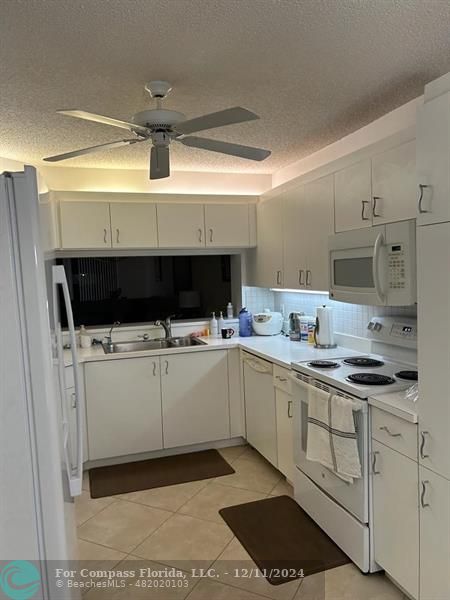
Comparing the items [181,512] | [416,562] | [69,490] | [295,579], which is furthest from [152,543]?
[416,562]

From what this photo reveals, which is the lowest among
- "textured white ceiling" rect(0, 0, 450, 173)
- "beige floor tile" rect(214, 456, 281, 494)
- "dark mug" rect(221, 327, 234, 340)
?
"beige floor tile" rect(214, 456, 281, 494)

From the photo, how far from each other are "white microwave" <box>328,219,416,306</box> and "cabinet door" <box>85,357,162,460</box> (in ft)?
5.44

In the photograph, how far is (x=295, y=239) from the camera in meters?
3.46

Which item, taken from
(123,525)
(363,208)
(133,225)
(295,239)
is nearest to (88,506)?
(123,525)

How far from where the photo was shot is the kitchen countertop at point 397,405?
189 centimetres

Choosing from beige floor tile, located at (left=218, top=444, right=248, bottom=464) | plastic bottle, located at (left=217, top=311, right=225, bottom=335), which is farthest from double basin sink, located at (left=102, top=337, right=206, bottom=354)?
beige floor tile, located at (left=218, top=444, right=248, bottom=464)

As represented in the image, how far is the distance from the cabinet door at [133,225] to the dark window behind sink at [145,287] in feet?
1.30

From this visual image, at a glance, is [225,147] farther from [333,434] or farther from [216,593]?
[216,593]

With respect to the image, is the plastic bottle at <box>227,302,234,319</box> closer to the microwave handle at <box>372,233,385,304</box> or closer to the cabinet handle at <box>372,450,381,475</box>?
the microwave handle at <box>372,233,385,304</box>

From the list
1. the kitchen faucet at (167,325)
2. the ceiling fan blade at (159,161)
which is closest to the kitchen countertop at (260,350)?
the kitchen faucet at (167,325)

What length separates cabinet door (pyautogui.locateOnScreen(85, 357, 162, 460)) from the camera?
3486 mm

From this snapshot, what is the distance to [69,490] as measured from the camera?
1.62 meters

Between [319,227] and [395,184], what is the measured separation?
2.58 feet

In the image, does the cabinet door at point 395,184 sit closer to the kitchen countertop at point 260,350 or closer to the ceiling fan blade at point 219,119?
the ceiling fan blade at point 219,119
